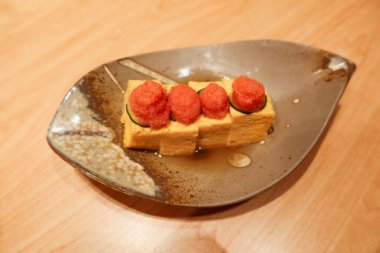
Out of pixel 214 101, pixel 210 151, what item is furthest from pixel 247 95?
pixel 210 151

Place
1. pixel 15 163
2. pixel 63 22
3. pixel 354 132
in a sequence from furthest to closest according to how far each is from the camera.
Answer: pixel 63 22
pixel 354 132
pixel 15 163

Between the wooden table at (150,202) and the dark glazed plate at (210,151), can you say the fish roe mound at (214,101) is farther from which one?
the wooden table at (150,202)

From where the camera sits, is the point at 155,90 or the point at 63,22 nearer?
the point at 155,90

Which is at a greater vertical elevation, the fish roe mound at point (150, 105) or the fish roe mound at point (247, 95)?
the fish roe mound at point (150, 105)

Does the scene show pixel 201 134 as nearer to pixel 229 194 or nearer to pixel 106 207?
pixel 229 194

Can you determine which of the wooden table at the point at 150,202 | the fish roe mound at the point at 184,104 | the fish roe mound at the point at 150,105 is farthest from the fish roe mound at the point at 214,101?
the wooden table at the point at 150,202

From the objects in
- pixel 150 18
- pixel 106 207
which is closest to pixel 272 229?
pixel 106 207

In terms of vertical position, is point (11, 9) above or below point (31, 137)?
above
